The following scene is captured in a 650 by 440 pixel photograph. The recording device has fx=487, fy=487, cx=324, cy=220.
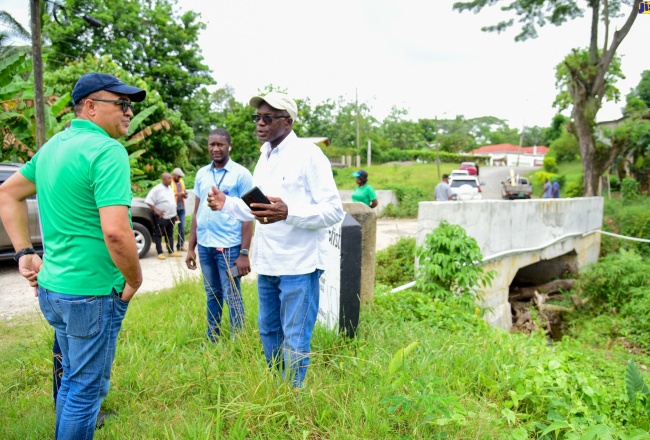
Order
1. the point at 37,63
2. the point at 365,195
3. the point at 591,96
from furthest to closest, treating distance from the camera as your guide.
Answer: the point at 591,96 → the point at 37,63 → the point at 365,195

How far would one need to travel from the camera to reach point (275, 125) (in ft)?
9.52

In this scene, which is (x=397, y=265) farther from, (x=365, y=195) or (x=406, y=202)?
(x=406, y=202)

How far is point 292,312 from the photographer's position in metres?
2.84

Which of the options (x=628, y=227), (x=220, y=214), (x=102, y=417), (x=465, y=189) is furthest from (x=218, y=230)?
(x=465, y=189)

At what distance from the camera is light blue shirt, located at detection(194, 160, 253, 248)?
3900 mm

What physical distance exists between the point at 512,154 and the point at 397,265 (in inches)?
3236

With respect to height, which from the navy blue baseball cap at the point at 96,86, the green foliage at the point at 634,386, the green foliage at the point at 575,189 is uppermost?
the navy blue baseball cap at the point at 96,86

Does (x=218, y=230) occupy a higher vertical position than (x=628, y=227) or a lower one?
higher

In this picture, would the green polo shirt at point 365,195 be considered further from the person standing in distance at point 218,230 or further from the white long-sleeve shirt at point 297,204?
the white long-sleeve shirt at point 297,204

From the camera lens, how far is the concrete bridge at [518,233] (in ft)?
23.7

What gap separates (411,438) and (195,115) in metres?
27.1

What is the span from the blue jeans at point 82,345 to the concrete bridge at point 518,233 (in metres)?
5.01

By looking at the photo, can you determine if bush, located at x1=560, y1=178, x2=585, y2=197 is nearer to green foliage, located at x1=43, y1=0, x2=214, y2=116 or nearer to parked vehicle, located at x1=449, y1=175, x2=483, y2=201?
parked vehicle, located at x1=449, y1=175, x2=483, y2=201

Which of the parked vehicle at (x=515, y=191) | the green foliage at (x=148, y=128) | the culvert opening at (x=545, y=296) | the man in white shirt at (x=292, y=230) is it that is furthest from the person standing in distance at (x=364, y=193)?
the parked vehicle at (x=515, y=191)
